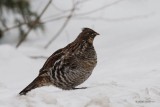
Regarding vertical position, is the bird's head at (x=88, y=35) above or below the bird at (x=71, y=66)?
above

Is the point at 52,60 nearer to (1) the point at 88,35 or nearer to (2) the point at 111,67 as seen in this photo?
(1) the point at 88,35

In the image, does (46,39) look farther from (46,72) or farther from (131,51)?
(46,72)

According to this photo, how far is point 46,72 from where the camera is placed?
20.6 feet

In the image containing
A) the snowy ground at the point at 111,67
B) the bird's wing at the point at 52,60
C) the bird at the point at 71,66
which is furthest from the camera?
the bird's wing at the point at 52,60

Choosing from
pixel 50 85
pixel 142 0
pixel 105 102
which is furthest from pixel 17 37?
pixel 105 102

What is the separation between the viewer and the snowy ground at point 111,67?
565cm

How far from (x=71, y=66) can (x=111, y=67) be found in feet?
7.53

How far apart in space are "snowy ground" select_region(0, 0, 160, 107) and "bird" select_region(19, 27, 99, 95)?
0.39ft

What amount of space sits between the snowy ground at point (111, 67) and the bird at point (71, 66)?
120 mm

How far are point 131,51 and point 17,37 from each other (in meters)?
3.70

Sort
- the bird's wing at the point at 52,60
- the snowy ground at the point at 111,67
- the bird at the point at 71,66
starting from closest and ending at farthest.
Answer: the snowy ground at the point at 111,67, the bird at the point at 71,66, the bird's wing at the point at 52,60

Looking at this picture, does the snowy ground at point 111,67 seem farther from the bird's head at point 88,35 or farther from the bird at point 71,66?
the bird's head at point 88,35

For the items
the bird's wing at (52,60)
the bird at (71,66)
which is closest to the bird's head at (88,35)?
the bird at (71,66)

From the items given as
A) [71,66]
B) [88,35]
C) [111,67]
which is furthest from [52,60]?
[111,67]
